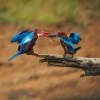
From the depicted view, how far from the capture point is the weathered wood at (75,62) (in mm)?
3945

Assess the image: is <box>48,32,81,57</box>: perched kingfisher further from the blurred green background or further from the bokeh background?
the blurred green background

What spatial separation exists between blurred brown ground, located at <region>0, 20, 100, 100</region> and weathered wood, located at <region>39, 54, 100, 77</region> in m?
4.25

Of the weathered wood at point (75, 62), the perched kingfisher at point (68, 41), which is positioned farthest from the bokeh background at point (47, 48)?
the perched kingfisher at point (68, 41)

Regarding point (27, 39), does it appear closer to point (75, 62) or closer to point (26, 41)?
point (26, 41)

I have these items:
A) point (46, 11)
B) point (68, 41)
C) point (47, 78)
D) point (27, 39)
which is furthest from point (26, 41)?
point (46, 11)

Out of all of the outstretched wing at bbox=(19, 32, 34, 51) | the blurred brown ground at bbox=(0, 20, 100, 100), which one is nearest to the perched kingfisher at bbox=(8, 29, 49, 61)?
the outstretched wing at bbox=(19, 32, 34, 51)

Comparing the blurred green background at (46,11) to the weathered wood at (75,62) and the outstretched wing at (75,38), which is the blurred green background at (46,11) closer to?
the weathered wood at (75,62)

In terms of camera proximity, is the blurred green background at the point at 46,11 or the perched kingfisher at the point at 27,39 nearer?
the perched kingfisher at the point at 27,39

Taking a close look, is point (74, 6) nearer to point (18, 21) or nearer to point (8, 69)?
point (18, 21)

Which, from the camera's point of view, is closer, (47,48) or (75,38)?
(75,38)

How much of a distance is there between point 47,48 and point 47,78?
953 mm

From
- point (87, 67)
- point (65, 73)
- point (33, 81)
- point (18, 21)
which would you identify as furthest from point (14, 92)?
point (87, 67)

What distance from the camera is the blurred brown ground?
8.70 m

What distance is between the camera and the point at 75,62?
402 cm
